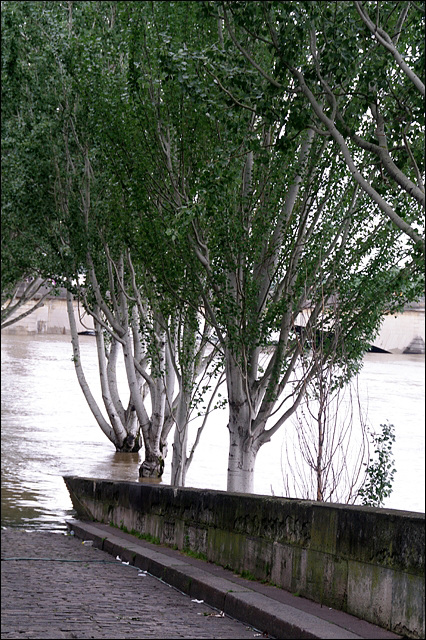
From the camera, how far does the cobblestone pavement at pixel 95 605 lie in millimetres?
5086

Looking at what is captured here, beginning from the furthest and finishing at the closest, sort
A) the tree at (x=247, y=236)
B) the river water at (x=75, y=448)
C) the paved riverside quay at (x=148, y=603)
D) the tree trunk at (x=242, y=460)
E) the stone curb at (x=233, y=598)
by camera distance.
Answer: the river water at (x=75, y=448), the tree trunk at (x=242, y=460), the tree at (x=247, y=236), the paved riverside quay at (x=148, y=603), the stone curb at (x=233, y=598)

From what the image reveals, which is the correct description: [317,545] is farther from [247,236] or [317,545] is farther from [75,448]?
[75,448]

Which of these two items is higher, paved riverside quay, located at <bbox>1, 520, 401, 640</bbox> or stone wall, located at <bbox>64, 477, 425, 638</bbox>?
stone wall, located at <bbox>64, 477, 425, 638</bbox>

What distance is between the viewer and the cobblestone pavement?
16.7ft

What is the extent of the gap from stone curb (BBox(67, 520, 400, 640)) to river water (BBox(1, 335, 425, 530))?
10.8 ft

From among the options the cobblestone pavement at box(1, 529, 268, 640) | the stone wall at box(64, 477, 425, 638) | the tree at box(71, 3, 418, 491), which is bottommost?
the cobblestone pavement at box(1, 529, 268, 640)

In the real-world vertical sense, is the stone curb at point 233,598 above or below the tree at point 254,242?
below

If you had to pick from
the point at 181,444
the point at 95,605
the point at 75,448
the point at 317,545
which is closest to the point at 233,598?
the point at 317,545

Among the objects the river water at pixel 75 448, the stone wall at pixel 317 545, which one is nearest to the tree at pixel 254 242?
the river water at pixel 75 448

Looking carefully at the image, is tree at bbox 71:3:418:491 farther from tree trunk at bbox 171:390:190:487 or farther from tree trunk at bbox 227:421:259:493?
tree trunk at bbox 171:390:190:487

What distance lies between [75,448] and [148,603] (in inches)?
905

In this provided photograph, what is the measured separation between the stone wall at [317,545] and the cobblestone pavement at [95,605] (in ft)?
1.78

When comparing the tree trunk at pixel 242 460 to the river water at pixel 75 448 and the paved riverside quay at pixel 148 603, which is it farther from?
the paved riverside quay at pixel 148 603

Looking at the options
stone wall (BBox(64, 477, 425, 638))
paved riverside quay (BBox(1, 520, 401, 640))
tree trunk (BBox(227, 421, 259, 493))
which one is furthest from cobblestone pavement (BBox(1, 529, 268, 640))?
tree trunk (BBox(227, 421, 259, 493))
